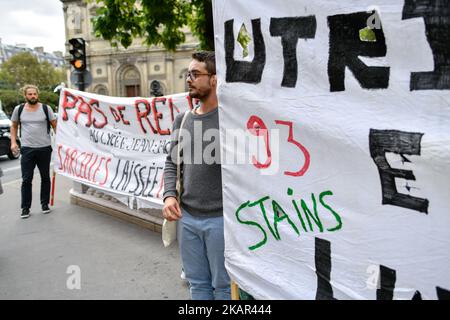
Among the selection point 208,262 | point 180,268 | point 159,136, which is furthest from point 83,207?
point 208,262

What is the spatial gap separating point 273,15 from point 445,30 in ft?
2.26

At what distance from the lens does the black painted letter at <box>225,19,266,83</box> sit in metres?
1.70

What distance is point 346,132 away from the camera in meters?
1.48

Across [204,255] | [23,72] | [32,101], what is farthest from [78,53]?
[23,72]

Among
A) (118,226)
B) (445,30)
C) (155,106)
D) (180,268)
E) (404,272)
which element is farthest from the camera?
(118,226)

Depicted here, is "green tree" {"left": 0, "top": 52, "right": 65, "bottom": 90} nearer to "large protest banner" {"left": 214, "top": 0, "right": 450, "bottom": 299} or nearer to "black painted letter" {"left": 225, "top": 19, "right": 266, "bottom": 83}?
"black painted letter" {"left": 225, "top": 19, "right": 266, "bottom": 83}

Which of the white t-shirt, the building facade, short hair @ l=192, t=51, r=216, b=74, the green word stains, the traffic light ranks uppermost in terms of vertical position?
the building facade

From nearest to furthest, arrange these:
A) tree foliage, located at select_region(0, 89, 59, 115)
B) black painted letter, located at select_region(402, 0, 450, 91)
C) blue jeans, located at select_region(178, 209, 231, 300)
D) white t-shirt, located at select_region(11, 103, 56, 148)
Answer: black painted letter, located at select_region(402, 0, 450, 91) < blue jeans, located at select_region(178, 209, 231, 300) < white t-shirt, located at select_region(11, 103, 56, 148) < tree foliage, located at select_region(0, 89, 59, 115)

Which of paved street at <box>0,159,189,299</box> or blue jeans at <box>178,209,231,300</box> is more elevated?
blue jeans at <box>178,209,231,300</box>

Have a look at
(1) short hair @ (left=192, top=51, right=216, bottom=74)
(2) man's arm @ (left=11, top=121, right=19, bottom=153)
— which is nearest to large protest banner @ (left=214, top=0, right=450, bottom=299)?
(1) short hair @ (left=192, top=51, right=216, bottom=74)

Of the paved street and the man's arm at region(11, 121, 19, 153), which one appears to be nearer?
the paved street

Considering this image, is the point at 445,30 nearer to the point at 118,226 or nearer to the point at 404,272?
the point at 404,272

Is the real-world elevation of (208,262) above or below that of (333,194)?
below
